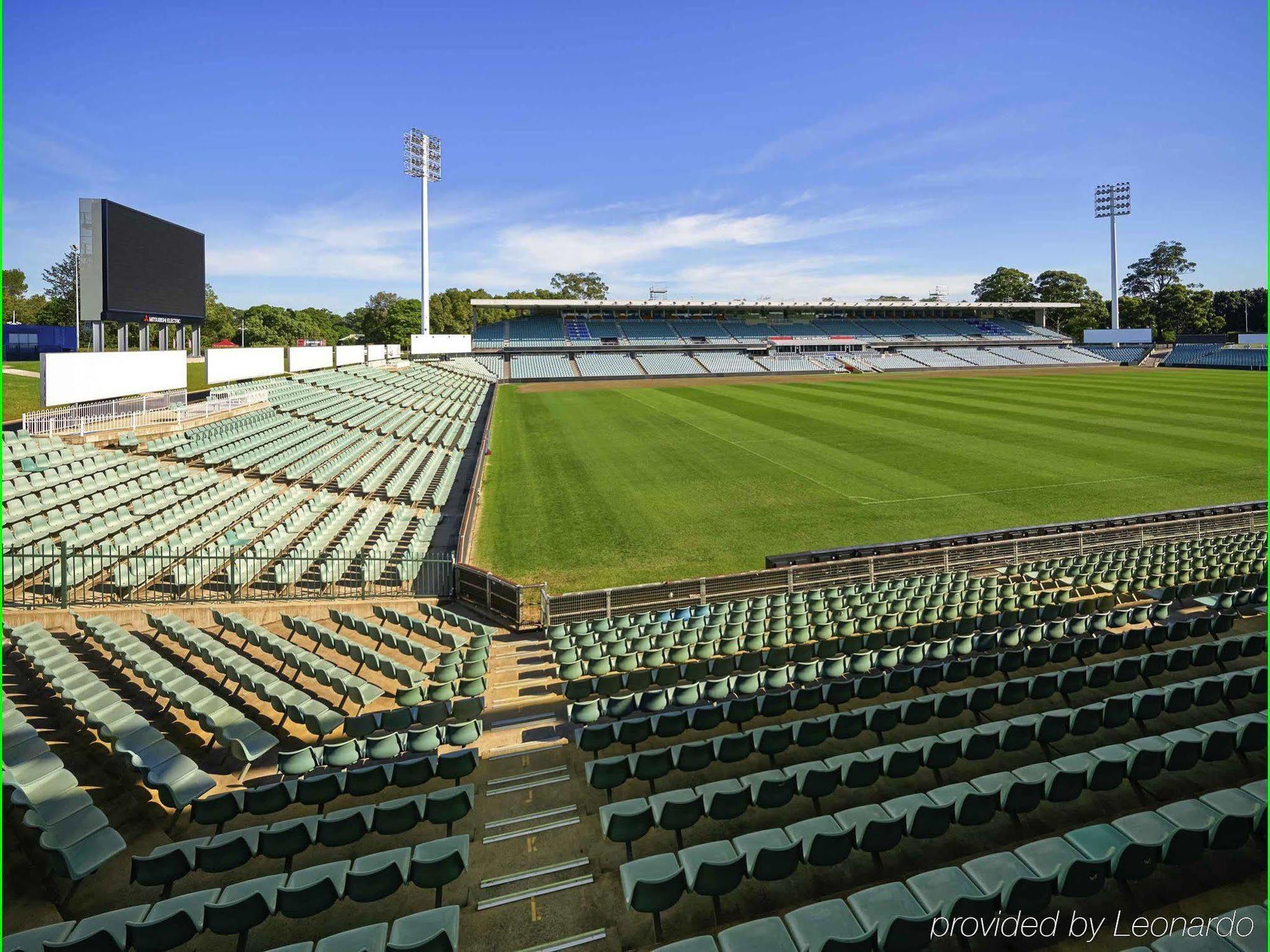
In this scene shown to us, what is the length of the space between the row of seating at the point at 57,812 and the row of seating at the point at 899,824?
4.82 metres

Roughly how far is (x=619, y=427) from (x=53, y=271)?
92.6 metres

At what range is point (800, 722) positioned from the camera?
8.42 m

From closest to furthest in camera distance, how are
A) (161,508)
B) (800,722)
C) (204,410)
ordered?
(800,722)
(161,508)
(204,410)

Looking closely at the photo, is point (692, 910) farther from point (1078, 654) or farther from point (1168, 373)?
point (1168, 373)

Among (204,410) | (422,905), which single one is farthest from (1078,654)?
(204,410)

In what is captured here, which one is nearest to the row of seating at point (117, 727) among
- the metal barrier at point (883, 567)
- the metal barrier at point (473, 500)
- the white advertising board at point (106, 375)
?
the metal barrier at point (883, 567)

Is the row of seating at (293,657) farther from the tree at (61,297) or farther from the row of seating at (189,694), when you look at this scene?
the tree at (61,297)

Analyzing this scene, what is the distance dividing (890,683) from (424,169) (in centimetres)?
8647

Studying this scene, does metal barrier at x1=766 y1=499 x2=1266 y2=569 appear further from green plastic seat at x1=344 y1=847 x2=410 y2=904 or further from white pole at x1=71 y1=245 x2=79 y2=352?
white pole at x1=71 y1=245 x2=79 y2=352

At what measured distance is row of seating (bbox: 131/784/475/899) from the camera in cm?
617

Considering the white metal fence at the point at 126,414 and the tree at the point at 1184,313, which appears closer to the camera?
the white metal fence at the point at 126,414

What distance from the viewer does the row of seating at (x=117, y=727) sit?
7410 millimetres

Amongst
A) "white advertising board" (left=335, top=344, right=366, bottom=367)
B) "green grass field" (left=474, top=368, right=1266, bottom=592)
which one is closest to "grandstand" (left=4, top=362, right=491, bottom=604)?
"green grass field" (left=474, top=368, right=1266, bottom=592)

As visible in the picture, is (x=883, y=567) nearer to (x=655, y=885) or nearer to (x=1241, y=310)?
(x=655, y=885)
